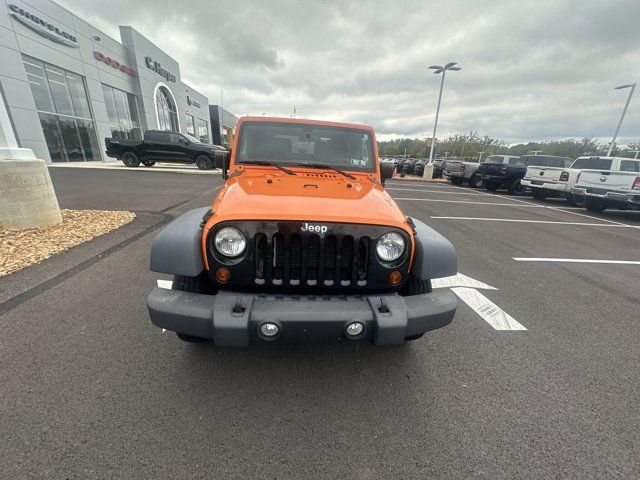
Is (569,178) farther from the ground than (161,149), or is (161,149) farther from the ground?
(161,149)

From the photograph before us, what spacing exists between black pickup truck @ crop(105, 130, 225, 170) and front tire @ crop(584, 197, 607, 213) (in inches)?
646

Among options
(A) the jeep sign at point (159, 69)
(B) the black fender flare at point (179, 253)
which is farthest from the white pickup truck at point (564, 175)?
(A) the jeep sign at point (159, 69)

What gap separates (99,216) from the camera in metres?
5.83

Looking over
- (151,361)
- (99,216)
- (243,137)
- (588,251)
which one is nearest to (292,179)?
(243,137)

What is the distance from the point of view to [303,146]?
3180 millimetres

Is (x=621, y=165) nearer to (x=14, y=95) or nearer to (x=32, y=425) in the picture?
(x=32, y=425)

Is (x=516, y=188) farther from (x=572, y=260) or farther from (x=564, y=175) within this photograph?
(x=572, y=260)

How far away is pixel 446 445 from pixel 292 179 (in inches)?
88.5

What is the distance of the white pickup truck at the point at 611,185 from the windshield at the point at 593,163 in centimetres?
31

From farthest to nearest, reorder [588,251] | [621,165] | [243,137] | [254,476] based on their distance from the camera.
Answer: [621,165]
[588,251]
[243,137]
[254,476]

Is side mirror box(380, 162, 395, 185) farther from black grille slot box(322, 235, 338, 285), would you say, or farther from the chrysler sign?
the chrysler sign

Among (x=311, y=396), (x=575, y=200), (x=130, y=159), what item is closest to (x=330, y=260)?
(x=311, y=396)

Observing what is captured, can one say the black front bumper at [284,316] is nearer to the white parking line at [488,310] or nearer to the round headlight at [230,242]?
the round headlight at [230,242]

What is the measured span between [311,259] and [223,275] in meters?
0.59
